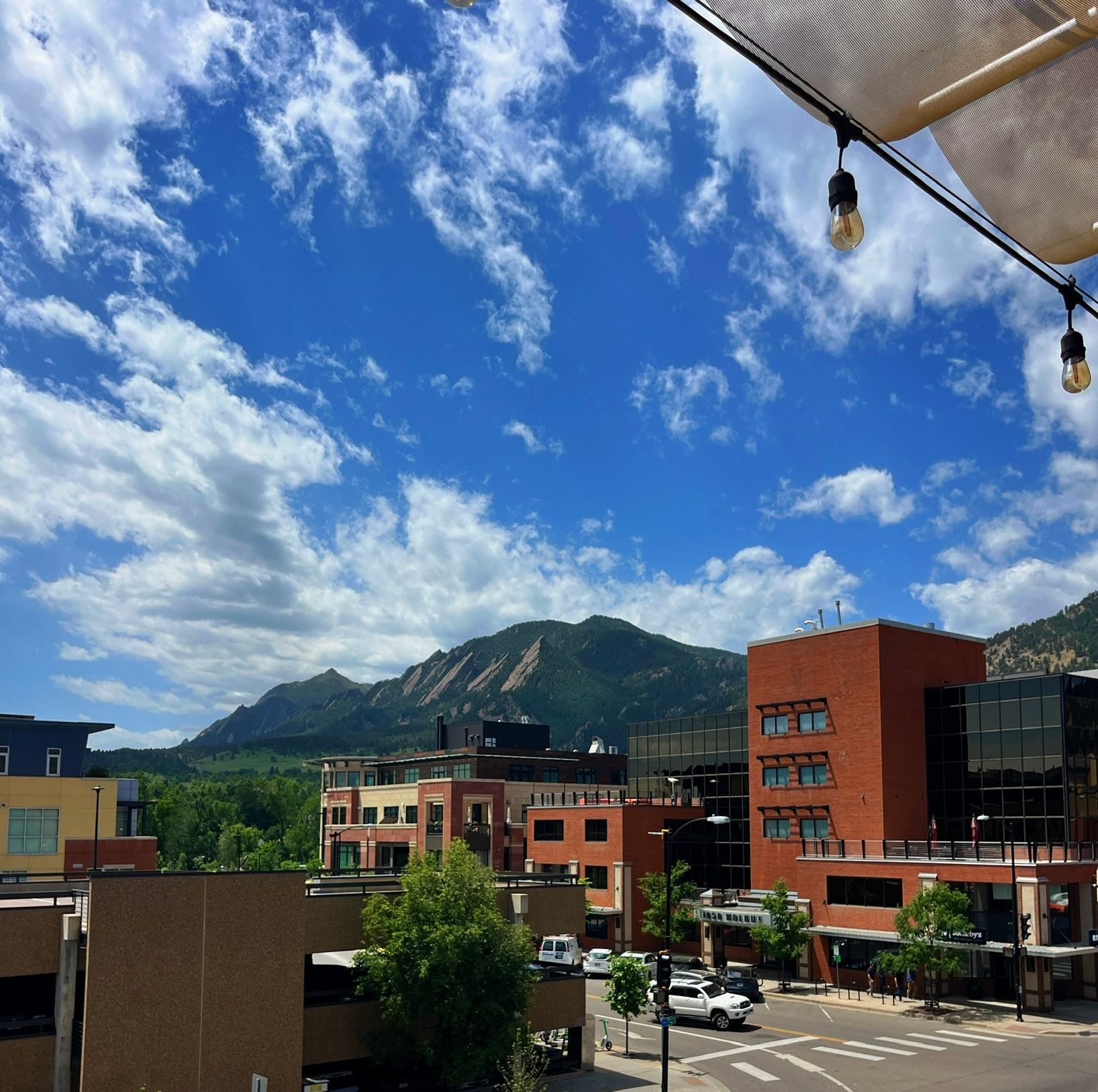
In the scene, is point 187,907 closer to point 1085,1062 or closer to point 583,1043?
point 583,1043

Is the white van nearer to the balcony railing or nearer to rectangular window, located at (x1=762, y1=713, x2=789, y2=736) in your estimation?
the balcony railing

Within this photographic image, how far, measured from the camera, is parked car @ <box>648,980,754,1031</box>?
46219mm

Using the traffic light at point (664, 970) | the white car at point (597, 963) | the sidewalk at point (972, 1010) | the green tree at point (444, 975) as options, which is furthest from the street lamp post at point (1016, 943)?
the green tree at point (444, 975)

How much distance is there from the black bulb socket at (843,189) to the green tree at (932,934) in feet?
160

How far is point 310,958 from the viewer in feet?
Answer: 106

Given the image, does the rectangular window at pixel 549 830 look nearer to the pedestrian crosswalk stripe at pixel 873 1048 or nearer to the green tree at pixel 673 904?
the green tree at pixel 673 904

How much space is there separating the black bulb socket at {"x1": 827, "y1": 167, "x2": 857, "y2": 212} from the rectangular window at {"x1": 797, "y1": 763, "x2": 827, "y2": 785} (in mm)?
60178

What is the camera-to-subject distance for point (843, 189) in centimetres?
766

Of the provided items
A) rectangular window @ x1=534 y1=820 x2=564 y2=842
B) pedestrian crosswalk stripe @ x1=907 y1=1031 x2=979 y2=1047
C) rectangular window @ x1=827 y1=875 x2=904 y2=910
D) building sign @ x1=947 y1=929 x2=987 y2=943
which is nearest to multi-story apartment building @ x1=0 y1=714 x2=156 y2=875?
rectangular window @ x1=534 y1=820 x2=564 y2=842

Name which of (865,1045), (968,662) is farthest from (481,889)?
(968,662)

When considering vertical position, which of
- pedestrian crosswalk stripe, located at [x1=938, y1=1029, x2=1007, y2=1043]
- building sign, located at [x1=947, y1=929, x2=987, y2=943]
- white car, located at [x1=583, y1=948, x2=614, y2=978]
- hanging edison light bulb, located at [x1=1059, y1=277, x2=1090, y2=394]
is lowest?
white car, located at [x1=583, y1=948, x2=614, y2=978]

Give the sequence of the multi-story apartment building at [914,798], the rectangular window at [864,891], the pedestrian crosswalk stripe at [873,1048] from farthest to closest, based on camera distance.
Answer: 1. the rectangular window at [864,891]
2. the multi-story apartment building at [914,798]
3. the pedestrian crosswalk stripe at [873,1048]

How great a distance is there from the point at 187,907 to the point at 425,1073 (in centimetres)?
1013

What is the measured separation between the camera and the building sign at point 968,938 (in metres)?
49.6
